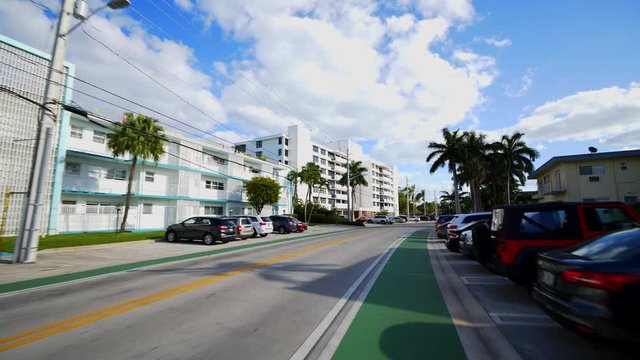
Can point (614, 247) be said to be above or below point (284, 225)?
above

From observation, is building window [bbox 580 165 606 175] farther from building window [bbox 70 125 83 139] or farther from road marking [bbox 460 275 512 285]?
building window [bbox 70 125 83 139]

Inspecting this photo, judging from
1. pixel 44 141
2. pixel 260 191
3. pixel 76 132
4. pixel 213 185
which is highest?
pixel 76 132

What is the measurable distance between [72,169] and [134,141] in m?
5.37

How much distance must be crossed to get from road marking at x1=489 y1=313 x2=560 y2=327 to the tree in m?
36.3

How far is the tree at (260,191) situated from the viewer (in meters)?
40.8

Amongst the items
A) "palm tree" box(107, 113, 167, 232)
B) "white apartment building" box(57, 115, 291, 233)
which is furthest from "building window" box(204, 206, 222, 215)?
"palm tree" box(107, 113, 167, 232)

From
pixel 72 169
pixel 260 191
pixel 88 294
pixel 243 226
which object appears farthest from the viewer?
pixel 260 191

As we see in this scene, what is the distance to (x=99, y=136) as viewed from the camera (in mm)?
28234

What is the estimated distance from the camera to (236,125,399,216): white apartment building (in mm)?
80000

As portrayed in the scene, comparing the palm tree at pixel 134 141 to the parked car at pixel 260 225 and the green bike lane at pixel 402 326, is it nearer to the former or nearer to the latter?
the parked car at pixel 260 225

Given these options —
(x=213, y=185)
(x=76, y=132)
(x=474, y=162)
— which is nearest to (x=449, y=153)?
(x=474, y=162)

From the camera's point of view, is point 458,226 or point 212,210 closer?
point 458,226

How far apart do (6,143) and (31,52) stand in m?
6.15

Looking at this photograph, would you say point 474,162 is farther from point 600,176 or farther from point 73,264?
point 73,264
